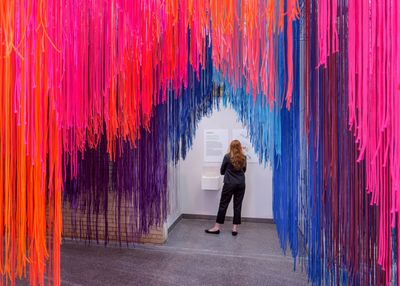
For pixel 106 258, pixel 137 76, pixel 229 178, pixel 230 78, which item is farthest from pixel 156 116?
pixel 229 178

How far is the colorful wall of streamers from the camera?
52 cm

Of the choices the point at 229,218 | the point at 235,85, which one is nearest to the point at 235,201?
the point at 229,218

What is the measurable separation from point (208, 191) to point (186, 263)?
61.0 inches

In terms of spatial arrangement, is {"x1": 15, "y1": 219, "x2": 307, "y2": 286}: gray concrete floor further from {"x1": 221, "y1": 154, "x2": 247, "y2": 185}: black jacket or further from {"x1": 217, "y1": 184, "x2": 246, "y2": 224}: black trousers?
{"x1": 221, "y1": 154, "x2": 247, "y2": 185}: black jacket

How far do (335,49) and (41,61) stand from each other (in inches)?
28.2

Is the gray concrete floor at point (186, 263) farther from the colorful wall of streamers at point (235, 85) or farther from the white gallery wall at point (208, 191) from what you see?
the colorful wall of streamers at point (235, 85)

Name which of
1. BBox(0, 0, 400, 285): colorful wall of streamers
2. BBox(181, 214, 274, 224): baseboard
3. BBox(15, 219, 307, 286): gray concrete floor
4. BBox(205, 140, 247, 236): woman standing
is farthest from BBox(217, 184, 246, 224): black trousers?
BBox(0, 0, 400, 285): colorful wall of streamers

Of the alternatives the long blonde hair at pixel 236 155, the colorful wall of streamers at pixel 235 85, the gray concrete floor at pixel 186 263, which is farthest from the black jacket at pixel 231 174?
the colorful wall of streamers at pixel 235 85

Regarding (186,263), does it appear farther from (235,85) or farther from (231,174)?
(235,85)

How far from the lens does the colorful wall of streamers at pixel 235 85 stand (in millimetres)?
523

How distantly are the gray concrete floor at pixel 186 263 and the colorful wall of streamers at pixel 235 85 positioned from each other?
1502 millimetres

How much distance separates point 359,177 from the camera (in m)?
0.60

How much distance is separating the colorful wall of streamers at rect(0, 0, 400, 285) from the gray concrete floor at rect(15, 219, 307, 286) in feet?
4.93

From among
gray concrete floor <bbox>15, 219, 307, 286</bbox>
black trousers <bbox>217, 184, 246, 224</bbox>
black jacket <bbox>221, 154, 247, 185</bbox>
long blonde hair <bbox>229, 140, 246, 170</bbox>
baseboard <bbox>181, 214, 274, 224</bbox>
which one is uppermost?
long blonde hair <bbox>229, 140, 246, 170</bbox>
